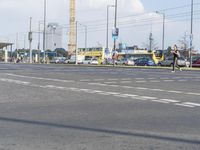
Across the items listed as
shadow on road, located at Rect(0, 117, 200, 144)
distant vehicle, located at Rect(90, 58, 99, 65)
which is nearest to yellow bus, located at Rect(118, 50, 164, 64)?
distant vehicle, located at Rect(90, 58, 99, 65)

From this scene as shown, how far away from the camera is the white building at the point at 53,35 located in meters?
132

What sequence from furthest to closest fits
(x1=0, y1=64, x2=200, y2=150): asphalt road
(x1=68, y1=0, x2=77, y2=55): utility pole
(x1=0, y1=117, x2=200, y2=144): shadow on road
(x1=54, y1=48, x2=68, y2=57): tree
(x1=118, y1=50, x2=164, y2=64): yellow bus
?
(x1=54, y1=48, x2=68, y2=57): tree, (x1=68, y1=0, x2=77, y2=55): utility pole, (x1=118, y1=50, x2=164, y2=64): yellow bus, (x1=0, y1=117, x2=200, y2=144): shadow on road, (x1=0, y1=64, x2=200, y2=150): asphalt road

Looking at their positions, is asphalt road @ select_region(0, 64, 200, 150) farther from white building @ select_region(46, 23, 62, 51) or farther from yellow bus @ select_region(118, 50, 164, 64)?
white building @ select_region(46, 23, 62, 51)

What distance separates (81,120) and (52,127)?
1061 mm

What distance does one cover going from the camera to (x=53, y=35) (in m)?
136

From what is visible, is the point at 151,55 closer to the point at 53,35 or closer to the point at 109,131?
the point at 53,35

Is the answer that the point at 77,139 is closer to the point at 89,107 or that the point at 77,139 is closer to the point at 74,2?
the point at 89,107

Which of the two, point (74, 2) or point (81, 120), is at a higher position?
point (74, 2)

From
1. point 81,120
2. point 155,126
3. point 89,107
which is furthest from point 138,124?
point 89,107

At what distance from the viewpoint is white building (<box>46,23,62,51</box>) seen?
432 ft

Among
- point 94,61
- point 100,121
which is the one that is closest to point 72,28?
point 94,61

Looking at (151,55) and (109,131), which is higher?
(151,55)

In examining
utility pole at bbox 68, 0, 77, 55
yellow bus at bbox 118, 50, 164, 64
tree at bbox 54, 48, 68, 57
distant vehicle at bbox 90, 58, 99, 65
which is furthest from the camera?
tree at bbox 54, 48, 68, 57

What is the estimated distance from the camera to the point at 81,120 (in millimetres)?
10234
